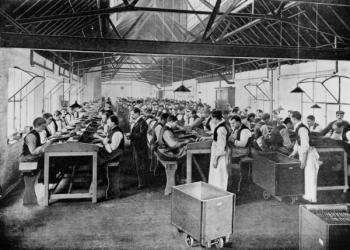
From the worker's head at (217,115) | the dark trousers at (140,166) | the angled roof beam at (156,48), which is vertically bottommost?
the dark trousers at (140,166)

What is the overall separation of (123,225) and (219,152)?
1904 mm

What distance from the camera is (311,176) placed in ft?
18.2

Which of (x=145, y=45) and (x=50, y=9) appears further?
(x=50, y=9)

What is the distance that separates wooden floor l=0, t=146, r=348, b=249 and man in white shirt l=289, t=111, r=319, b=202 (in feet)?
1.39

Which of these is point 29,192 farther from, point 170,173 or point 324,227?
point 324,227

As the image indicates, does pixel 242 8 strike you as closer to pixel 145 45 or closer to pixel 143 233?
pixel 145 45

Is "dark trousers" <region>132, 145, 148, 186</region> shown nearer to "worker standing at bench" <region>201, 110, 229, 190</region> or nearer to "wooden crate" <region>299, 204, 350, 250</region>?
"worker standing at bench" <region>201, 110, 229, 190</region>

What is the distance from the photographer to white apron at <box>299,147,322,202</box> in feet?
18.0

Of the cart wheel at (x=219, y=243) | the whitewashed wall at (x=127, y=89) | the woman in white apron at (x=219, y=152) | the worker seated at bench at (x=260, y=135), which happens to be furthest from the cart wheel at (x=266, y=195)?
the whitewashed wall at (x=127, y=89)

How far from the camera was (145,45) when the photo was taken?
19.0 ft

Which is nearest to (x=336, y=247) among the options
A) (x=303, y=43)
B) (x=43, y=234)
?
(x=43, y=234)

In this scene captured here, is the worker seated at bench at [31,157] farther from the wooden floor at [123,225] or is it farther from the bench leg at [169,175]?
the bench leg at [169,175]

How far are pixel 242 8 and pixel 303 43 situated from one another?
234cm

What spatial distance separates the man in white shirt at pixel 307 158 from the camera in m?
5.48
